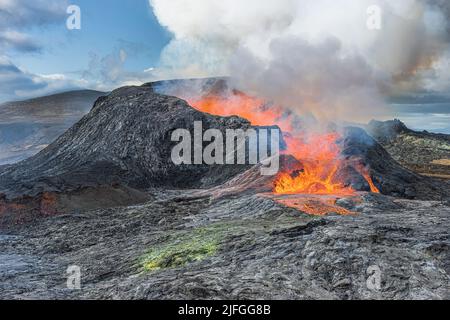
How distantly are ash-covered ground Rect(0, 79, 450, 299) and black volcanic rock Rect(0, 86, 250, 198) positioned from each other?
0.15 meters

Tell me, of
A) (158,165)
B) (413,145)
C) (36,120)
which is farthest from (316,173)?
(36,120)

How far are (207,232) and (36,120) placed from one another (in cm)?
11777

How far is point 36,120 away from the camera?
412 feet

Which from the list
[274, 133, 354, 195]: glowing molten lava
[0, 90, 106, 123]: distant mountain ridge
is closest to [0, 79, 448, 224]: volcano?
[274, 133, 354, 195]: glowing molten lava

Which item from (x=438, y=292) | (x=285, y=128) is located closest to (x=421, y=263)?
(x=438, y=292)

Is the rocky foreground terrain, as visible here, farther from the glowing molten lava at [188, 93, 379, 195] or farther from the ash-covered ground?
the glowing molten lava at [188, 93, 379, 195]

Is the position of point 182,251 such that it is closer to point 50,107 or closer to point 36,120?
point 36,120

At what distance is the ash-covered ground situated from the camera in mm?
12773

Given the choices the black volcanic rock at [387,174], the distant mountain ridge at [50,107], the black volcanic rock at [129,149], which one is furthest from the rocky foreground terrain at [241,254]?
the distant mountain ridge at [50,107]

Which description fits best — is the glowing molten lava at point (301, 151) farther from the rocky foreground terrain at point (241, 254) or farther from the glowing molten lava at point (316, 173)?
the rocky foreground terrain at point (241, 254)

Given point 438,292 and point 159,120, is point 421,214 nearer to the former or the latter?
point 438,292

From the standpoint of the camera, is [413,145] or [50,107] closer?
[413,145]

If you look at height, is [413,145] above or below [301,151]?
above

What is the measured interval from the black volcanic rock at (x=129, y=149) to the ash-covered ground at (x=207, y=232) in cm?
15
